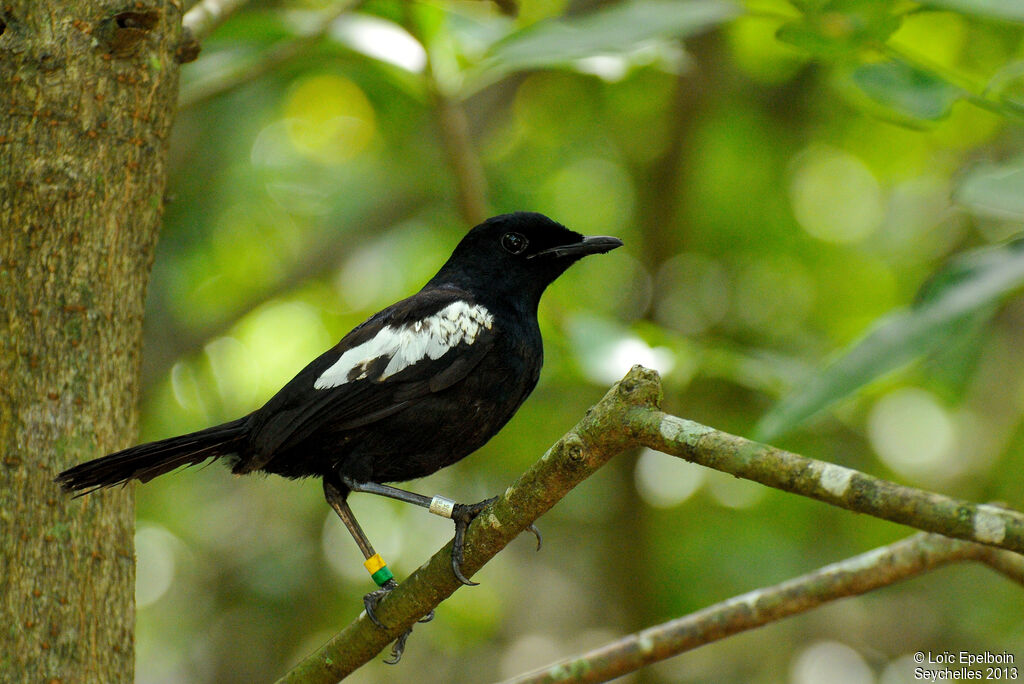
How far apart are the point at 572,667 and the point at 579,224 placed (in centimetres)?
462

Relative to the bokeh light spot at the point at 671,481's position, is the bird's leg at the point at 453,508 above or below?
above

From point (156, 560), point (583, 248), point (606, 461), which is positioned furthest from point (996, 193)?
point (156, 560)

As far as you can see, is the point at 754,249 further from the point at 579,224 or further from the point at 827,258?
the point at 579,224

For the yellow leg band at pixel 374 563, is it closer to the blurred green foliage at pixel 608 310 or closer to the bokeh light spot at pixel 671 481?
the blurred green foliage at pixel 608 310

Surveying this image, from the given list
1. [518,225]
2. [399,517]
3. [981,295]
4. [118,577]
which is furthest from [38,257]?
[399,517]

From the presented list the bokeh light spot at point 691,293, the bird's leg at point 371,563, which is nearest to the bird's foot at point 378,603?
the bird's leg at point 371,563

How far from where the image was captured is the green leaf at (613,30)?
2.78 m

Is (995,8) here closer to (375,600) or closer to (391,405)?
(391,405)

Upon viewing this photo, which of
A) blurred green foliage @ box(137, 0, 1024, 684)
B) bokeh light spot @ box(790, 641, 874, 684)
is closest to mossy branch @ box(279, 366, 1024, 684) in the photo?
blurred green foliage @ box(137, 0, 1024, 684)

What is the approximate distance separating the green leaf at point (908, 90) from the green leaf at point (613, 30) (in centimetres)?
44

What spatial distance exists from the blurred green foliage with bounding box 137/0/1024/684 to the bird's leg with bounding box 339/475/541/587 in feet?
4.19

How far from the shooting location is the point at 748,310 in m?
6.43

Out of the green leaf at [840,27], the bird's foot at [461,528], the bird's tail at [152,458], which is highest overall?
the bird's tail at [152,458]

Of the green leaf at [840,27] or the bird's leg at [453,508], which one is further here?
the green leaf at [840,27]
